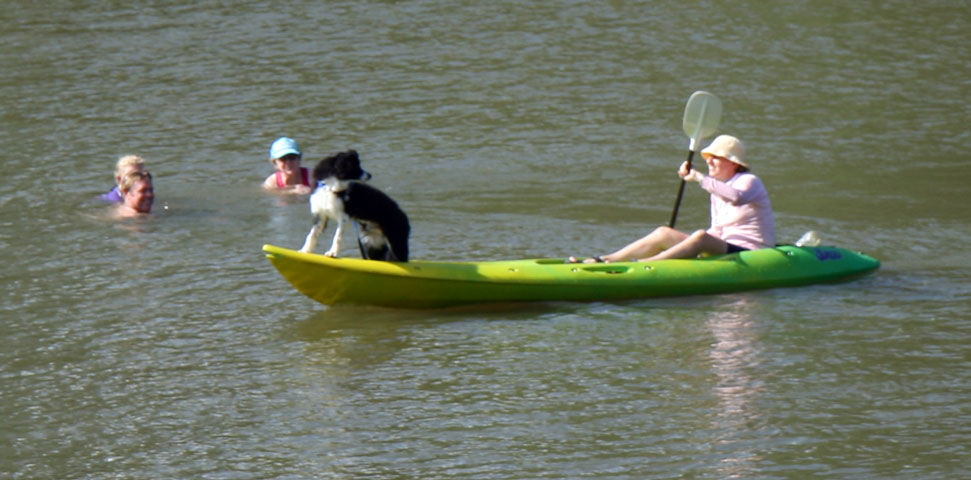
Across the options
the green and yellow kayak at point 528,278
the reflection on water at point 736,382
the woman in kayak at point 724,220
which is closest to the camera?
the reflection on water at point 736,382

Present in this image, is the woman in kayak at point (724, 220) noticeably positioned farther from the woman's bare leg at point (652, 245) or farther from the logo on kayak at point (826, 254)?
the logo on kayak at point (826, 254)

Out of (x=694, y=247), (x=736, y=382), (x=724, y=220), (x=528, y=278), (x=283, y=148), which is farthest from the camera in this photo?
(x=283, y=148)

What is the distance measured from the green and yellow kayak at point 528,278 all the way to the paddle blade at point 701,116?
41.2 inches

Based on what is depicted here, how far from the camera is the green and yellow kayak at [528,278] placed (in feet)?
25.7

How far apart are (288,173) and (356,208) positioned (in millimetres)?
3920

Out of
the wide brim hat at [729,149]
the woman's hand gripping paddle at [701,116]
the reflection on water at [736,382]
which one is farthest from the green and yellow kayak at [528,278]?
the woman's hand gripping paddle at [701,116]

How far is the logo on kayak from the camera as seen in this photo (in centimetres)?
873

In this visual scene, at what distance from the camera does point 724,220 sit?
28.7 feet

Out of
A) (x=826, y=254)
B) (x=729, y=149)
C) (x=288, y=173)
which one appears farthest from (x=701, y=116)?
(x=288, y=173)

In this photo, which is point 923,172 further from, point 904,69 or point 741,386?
point 741,386

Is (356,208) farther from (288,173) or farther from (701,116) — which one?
(288,173)

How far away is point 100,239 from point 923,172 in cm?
646

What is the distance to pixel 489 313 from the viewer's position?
8.20m

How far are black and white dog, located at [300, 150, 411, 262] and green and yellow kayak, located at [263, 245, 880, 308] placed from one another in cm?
12
